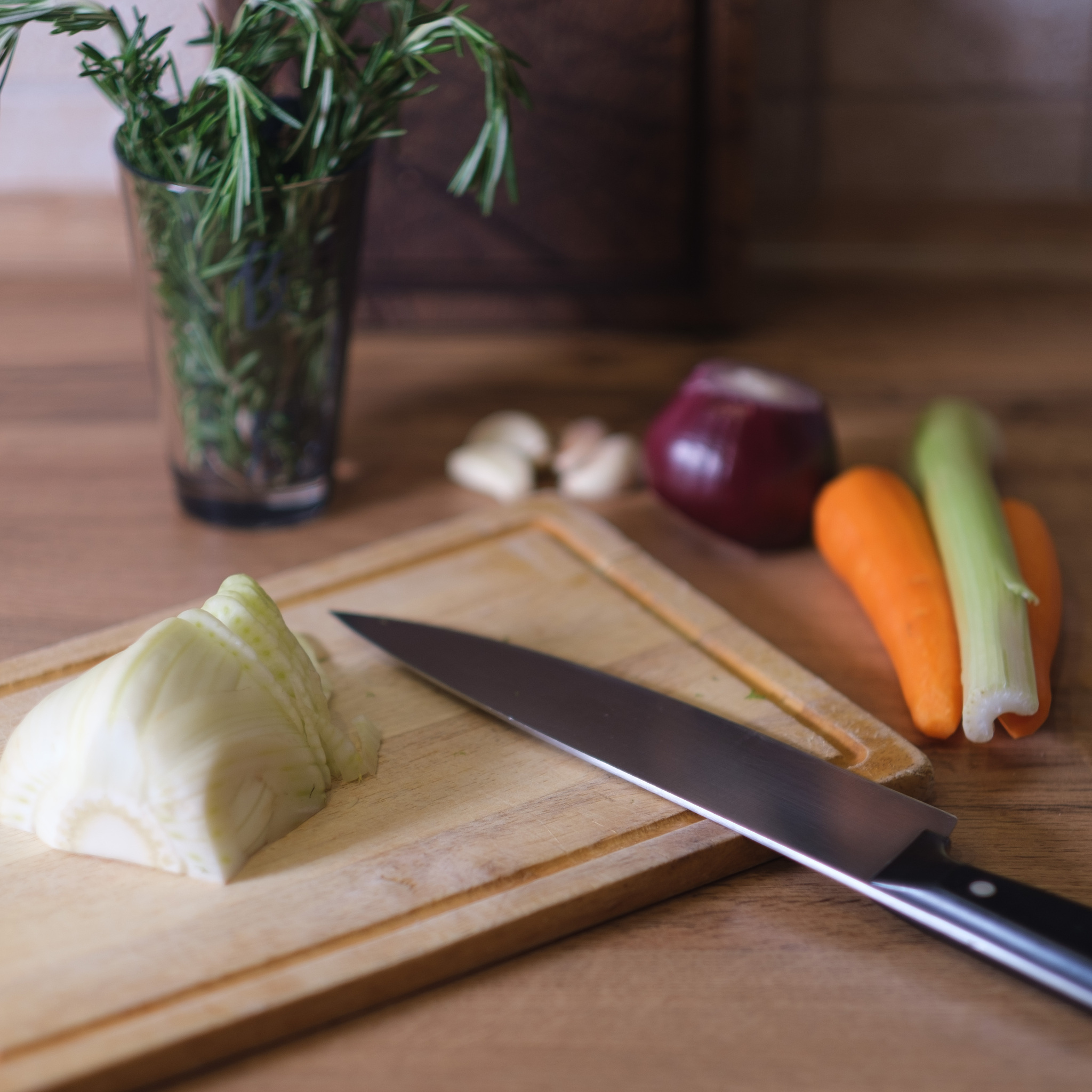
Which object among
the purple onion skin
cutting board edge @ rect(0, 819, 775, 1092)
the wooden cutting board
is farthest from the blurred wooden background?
cutting board edge @ rect(0, 819, 775, 1092)

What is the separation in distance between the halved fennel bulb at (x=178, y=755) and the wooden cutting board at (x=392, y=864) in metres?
0.02

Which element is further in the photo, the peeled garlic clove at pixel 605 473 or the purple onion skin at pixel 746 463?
the peeled garlic clove at pixel 605 473

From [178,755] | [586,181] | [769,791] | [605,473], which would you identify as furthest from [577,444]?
[178,755]

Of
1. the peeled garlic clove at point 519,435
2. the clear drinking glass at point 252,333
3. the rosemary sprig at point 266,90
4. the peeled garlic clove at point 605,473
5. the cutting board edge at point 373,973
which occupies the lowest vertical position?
the cutting board edge at point 373,973

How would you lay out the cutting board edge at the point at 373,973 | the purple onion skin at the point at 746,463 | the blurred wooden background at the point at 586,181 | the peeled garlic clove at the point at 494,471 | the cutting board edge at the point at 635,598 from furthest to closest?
the blurred wooden background at the point at 586,181, the peeled garlic clove at the point at 494,471, the purple onion skin at the point at 746,463, the cutting board edge at the point at 635,598, the cutting board edge at the point at 373,973

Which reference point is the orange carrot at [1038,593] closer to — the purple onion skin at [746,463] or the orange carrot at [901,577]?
the orange carrot at [901,577]

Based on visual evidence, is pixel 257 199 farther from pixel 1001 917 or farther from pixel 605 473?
pixel 1001 917

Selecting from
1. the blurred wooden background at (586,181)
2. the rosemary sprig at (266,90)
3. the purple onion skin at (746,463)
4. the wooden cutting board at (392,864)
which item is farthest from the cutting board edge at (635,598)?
the blurred wooden background at (586,181)

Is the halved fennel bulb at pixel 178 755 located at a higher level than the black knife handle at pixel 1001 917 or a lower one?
higher

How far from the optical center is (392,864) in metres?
0.84

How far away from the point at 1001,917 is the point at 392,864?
0.41 metres

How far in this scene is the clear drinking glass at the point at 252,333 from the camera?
44.0 inches

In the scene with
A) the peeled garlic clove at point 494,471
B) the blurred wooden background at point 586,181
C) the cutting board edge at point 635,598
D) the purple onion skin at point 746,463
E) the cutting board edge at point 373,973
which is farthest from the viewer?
the blurred wooden background at point 586,181

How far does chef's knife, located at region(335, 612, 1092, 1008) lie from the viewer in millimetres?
740
